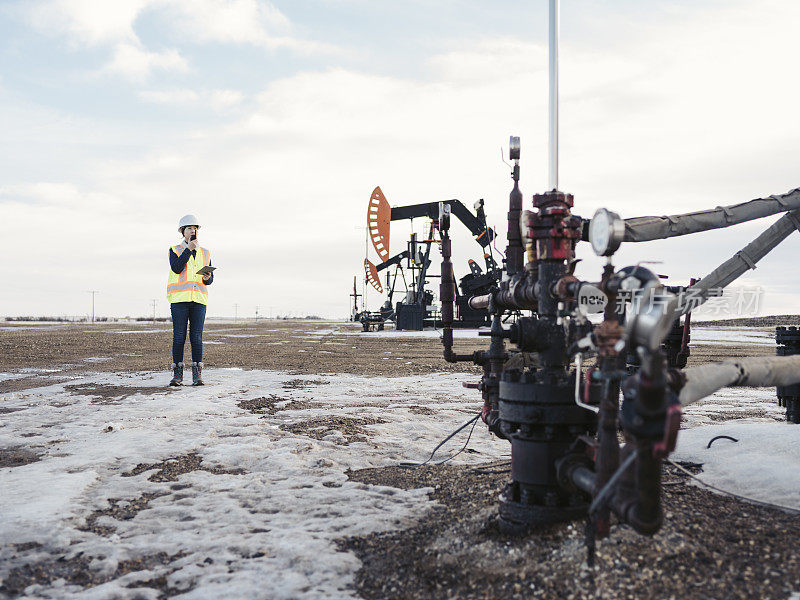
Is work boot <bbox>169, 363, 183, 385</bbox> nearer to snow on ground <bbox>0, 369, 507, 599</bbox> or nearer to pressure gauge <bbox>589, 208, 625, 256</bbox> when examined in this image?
snow on ground <bbox>0, 369, 507, 599</bbox>

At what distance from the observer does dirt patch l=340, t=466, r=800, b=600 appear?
202 centimetres

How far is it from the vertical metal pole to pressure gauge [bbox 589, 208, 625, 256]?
709 millimetres

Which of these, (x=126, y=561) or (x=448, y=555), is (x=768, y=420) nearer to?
(x=448, y=555)

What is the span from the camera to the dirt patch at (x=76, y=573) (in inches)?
89.4

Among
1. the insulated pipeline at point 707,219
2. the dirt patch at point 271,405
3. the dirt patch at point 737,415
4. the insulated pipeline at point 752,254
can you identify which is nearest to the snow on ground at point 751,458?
the insulated pipeline at point 752,254

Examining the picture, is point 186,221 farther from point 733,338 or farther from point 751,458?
point 733,338

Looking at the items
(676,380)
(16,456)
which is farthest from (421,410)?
(676,380)

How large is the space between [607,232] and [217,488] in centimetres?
265

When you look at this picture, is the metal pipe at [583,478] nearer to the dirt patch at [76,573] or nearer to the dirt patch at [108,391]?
the dirt patch at [76,573]

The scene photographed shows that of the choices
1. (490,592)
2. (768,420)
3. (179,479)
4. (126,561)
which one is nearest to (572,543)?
(490,592)

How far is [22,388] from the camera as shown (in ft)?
25.3

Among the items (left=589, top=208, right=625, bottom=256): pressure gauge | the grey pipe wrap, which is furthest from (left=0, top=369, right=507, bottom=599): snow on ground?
(left=589, top=208, right=625, bottom=256): pressure gauge

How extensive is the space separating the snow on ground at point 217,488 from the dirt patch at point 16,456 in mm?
83

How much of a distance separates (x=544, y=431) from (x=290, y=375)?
7.30 m
